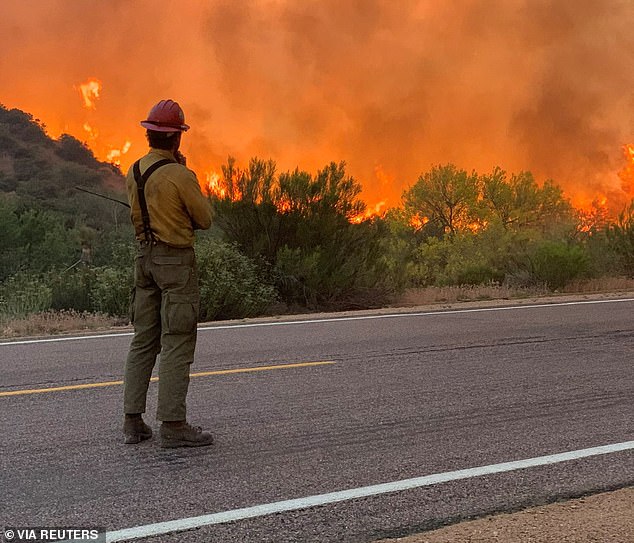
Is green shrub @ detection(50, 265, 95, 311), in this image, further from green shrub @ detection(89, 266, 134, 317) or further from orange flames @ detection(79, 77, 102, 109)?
orange flames @ detection(79, 77, 102, 109)

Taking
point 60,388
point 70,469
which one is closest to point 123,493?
point 70,469

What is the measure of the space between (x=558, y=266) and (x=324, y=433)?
15085 millimetres

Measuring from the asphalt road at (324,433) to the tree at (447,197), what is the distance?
130 ft

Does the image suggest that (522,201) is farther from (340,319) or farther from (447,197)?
(340,319)

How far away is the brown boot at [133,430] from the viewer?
5102 mm

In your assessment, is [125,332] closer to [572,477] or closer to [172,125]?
[172,125]

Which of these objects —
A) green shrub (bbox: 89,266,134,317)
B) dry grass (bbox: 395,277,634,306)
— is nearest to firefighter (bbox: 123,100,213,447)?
green shrub (bbox: 89,266,134,317)

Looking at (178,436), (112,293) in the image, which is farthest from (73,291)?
(178,436)

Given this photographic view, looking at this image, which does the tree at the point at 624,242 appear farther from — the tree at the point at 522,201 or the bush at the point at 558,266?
the tree at the point at 522,201

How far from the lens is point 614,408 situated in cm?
609

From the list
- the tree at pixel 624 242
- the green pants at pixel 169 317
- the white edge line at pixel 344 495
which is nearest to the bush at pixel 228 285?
the green pants at pixel 169 317

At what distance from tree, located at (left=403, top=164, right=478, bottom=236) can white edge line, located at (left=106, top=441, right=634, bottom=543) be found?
44169mm

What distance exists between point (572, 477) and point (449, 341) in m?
5.20

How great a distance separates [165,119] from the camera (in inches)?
198
